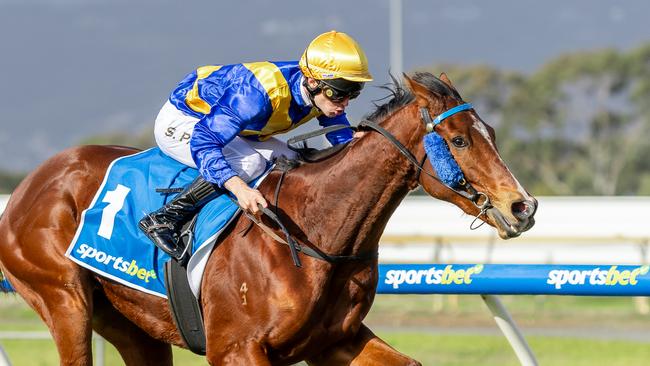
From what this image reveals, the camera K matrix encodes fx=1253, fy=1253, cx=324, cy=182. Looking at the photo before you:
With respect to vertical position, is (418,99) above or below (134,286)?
above

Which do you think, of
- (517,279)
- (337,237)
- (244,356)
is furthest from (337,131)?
(244,356)

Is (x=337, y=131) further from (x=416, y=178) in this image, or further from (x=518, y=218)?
(x=518, y=218)

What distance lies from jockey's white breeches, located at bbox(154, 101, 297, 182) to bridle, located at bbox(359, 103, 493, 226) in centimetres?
56

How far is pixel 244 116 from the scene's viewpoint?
14.3 feet

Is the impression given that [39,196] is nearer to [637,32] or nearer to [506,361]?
[506,361]

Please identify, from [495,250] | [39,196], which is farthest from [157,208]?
[495,250]

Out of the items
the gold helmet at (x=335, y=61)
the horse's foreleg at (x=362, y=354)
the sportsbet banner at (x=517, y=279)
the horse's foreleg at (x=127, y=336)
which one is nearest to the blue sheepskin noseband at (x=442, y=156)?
the gold helmet at (x=335, y=61)

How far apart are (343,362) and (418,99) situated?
981 millimetres

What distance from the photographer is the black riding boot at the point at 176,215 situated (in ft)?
14.8

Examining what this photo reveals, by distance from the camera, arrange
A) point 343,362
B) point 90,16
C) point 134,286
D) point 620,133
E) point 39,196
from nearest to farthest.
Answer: point 343,362 < point 134,286 < point 39,196 < point 620,133 < point 90,16

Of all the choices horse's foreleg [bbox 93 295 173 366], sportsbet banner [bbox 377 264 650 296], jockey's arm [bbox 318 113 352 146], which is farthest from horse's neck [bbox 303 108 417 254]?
horse's foreleg [bbox 93 295 173 366]

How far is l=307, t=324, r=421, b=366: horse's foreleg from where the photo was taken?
4398 mm

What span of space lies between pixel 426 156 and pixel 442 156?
97 mm

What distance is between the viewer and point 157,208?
4.68 metres
